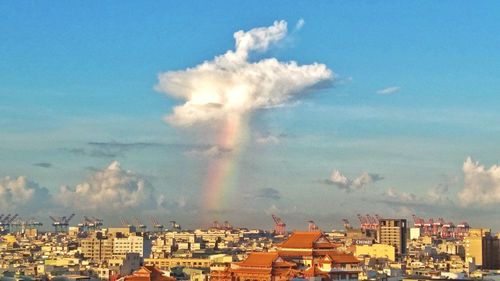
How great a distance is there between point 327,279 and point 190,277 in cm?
3184

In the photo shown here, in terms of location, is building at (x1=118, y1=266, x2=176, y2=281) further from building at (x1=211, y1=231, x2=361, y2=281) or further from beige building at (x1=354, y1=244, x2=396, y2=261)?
beige building at (x1=354, y1=244, x2=396, y2=261)

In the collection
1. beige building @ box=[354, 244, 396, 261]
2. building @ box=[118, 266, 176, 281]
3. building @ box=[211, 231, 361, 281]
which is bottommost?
building @ box=[118, 266, 176, 281]

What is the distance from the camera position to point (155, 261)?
165375 mm

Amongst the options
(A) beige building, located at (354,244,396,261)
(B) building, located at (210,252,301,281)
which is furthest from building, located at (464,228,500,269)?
(B) building, located at (210,252,301,281)

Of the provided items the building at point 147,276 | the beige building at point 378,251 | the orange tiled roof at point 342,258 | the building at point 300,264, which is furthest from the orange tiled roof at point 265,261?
the beige building at point 378,251

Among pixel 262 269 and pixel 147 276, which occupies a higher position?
pixel 262 269

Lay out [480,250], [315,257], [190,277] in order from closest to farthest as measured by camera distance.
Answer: [315,257] < [190,277] < [480,250]

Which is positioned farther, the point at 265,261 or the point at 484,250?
the point at 484,250

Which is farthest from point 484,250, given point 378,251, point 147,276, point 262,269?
point 147,276

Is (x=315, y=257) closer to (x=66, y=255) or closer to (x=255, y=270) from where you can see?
(x=255, y=270)

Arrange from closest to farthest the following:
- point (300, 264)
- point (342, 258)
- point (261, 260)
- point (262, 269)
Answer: point (262, 269), point (261, 260), point (342, 258), point (300, 264)

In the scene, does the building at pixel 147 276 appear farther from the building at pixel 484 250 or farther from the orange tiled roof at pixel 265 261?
the building at pixel 484 250

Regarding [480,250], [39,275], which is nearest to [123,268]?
[39,275]

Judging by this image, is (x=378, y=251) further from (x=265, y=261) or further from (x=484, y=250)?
(x=265, y=261)
